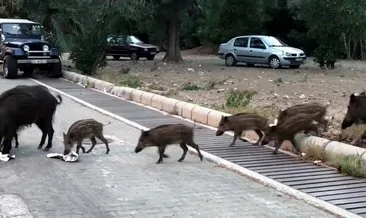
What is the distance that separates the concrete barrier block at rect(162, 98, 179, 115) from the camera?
14055mm

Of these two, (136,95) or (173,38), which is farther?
(173,38)

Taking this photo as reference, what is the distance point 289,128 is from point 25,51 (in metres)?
15.5

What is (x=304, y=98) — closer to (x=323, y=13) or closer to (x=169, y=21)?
(x=323, y=13)

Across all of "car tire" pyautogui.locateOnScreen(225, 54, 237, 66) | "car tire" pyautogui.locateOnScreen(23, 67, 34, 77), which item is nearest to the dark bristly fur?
"car tire" pyautogui.locateOnScreen(23, 67, 34, 77)

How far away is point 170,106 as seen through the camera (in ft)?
46.8

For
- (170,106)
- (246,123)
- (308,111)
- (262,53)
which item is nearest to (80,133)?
(246,123)

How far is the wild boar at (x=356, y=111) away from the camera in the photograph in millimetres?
10086

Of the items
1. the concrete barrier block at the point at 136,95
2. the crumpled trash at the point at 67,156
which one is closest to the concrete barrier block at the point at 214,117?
the crumpled trash at the point at 67,156

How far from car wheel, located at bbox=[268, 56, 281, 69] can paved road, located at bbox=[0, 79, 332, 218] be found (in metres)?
20.8

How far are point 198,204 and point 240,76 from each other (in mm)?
17560

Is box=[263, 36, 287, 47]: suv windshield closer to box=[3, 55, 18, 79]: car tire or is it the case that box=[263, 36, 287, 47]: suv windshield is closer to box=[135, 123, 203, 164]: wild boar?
box=[3, 55, 18, 79]: car tire

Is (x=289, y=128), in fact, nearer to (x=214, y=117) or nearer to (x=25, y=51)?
(x=214, y=117)

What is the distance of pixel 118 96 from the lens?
17500 millimetres

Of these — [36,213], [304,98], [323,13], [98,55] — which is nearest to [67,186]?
[36,213]
